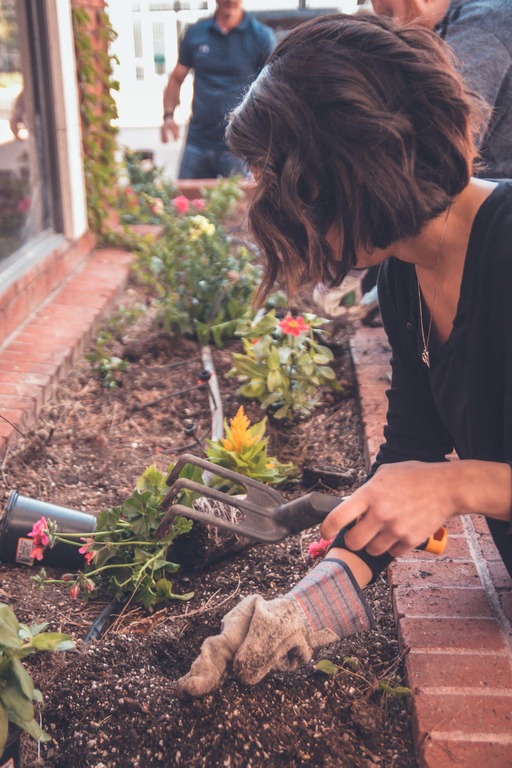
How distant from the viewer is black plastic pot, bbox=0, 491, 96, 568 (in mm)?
2043

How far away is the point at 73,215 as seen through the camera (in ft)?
13.8

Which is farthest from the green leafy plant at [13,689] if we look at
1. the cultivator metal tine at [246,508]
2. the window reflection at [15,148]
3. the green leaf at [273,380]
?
the window reflection at [15,148]

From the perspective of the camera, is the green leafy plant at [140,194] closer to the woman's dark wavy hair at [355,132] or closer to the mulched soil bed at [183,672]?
the mulched soil bed at [183,672]

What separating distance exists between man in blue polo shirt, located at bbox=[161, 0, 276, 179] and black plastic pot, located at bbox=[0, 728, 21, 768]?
4.30 m

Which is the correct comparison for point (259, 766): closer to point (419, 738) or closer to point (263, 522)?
point (419, 738)

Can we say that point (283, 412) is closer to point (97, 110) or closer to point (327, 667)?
point (327, 667)

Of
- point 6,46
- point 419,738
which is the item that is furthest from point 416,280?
point 6,46

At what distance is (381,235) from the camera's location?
4.44 feet

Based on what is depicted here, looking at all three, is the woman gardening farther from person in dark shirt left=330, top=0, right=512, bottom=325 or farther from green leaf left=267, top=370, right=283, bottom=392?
green leaf left=267, top=370, right=283, bottom=392

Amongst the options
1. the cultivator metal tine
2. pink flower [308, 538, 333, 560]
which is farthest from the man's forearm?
pink flower [308, 538, 333, 560]

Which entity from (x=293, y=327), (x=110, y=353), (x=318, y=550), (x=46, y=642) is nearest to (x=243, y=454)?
(x=318, y=550)

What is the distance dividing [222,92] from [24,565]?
154 inches

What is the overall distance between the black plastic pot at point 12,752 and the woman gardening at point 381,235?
0.30 m

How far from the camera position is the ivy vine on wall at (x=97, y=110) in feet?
14.0
